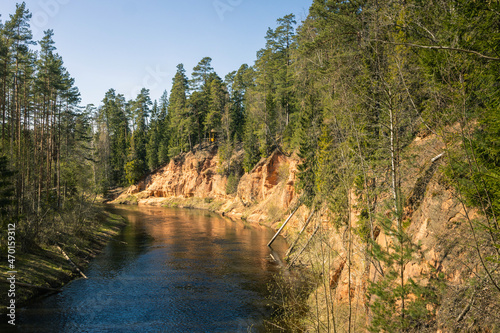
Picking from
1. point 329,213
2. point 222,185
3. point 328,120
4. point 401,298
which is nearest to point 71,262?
point 329,213

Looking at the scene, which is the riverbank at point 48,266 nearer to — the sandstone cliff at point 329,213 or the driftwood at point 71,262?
the driftwood at point 71,262

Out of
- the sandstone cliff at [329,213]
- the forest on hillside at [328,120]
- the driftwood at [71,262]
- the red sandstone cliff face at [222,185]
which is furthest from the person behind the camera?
the red sandstone cliff face at [222,185]

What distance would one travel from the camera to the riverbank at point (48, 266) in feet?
55.1

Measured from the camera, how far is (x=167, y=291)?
62.5 feet

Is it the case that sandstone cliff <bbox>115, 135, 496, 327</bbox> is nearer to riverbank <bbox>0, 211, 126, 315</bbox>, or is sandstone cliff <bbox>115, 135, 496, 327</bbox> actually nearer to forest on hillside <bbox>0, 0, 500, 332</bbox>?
forest on hillside <bbox>0, 0, 500, 332</bbox>

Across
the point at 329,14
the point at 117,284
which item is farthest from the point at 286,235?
the point at 329,14

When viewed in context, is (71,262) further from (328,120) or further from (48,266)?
Answer: (328,120)

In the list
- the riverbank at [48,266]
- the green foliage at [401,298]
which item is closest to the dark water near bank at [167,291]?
the riverbank at [48,266]

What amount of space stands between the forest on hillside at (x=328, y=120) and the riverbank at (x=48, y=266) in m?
1.32

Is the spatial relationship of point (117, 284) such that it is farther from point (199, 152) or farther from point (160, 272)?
point (199, 152)

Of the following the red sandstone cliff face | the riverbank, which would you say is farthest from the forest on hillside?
the red sandstone cliff face

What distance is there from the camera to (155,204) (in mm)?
66812

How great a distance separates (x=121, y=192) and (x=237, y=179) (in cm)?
3264

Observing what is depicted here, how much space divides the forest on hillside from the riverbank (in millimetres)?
1319
